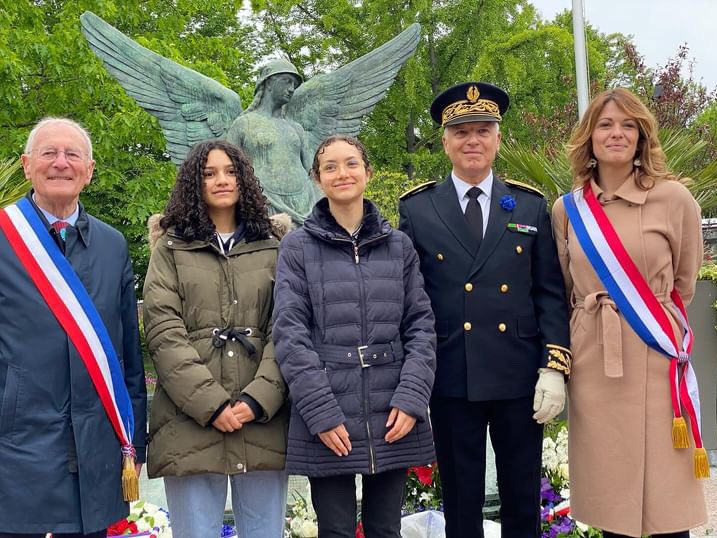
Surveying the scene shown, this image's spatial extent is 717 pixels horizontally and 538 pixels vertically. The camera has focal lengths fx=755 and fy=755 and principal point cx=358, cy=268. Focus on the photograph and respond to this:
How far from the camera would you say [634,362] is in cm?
268

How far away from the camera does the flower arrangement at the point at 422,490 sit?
375 centimetres

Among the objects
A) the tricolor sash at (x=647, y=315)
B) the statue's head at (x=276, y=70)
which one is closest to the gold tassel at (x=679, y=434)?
the tricolor sash at (x=647, y=315)

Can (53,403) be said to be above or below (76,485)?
above

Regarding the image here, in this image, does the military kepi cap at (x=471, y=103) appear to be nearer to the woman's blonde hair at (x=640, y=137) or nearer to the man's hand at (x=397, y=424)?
the woman's blonde hair at (x=640, y=137)

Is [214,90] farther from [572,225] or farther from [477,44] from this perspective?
[477,44]

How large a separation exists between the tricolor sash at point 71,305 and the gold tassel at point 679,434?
1.85 meters

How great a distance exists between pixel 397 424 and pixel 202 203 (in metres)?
1.05

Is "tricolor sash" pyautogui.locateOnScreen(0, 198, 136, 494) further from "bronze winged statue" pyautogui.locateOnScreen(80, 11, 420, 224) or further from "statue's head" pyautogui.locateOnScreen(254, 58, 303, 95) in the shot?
"statue's head" pyautogui.locateOnScreen(254, 58, 303, 95)

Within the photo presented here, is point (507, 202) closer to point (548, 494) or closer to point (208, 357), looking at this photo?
point (208, 357)

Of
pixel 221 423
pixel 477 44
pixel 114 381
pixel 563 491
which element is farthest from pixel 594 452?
pixel 477 44

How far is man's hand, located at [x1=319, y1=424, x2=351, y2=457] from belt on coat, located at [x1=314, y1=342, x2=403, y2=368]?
217 millimetres

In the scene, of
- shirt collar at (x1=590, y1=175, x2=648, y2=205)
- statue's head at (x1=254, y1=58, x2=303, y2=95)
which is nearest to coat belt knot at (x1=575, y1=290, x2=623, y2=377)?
shirt collar at (x1=590, y1=175, x2=648, y2=205)

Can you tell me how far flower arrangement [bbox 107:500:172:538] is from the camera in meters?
3.36

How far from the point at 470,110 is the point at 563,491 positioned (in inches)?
78.2
